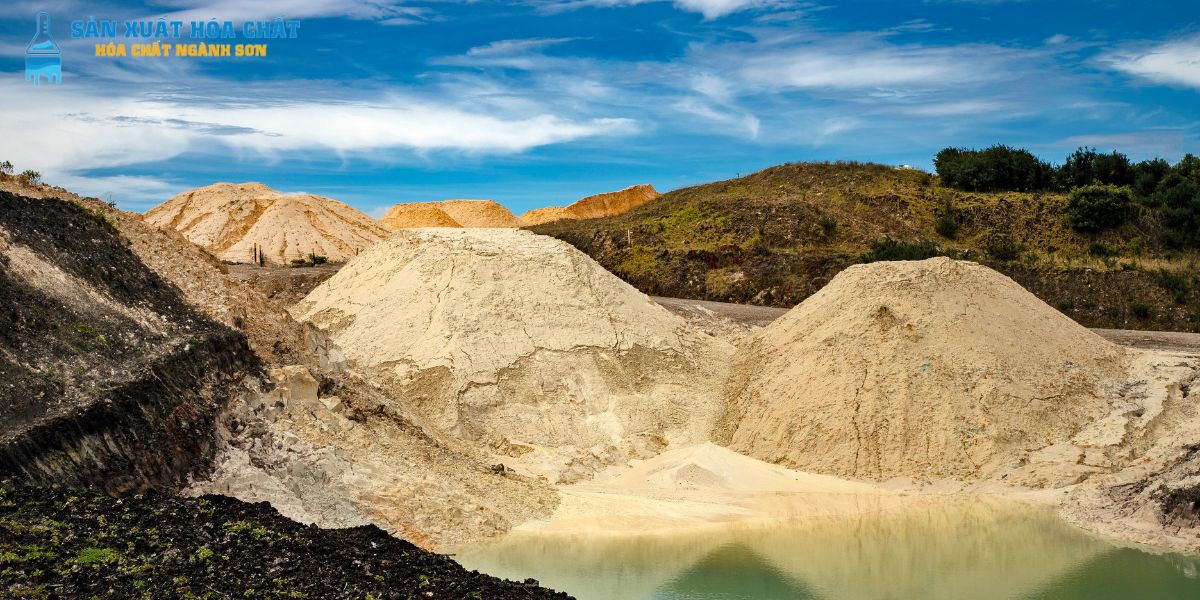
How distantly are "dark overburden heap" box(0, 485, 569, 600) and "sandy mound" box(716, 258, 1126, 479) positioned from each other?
804 cm

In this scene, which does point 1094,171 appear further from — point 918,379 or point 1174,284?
point 918,379

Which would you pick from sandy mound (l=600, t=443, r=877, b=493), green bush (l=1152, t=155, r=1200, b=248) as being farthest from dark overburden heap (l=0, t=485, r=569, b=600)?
green bush (l=1152, t=155, r=1200, b=248)

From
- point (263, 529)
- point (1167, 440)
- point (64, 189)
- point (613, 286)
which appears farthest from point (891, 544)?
point (64, 189)

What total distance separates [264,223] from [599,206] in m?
24.6

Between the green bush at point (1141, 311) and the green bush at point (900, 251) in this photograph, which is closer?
the green bush at point (1141, 311)

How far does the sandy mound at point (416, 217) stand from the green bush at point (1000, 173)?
25867 mm

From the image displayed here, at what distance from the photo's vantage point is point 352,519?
11.8m

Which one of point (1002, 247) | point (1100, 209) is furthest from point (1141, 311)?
point (1100, 209)

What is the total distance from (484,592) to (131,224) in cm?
995

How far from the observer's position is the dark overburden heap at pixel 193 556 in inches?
316

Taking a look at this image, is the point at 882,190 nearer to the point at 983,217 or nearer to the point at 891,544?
the point at 983,217

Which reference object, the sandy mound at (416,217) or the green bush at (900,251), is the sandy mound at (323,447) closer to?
the green bush at (900,251)

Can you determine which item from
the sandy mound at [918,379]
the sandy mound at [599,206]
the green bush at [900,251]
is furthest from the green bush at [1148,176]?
the sandy mound at [599,206]

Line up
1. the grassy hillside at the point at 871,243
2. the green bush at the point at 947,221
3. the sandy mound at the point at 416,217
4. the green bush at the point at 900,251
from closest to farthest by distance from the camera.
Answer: the grassy hillside at the point at 871,243 → the green bush at the point at 900,251 → the green bush at the point at 947,221 → the sandy mound at the point at 416,217
